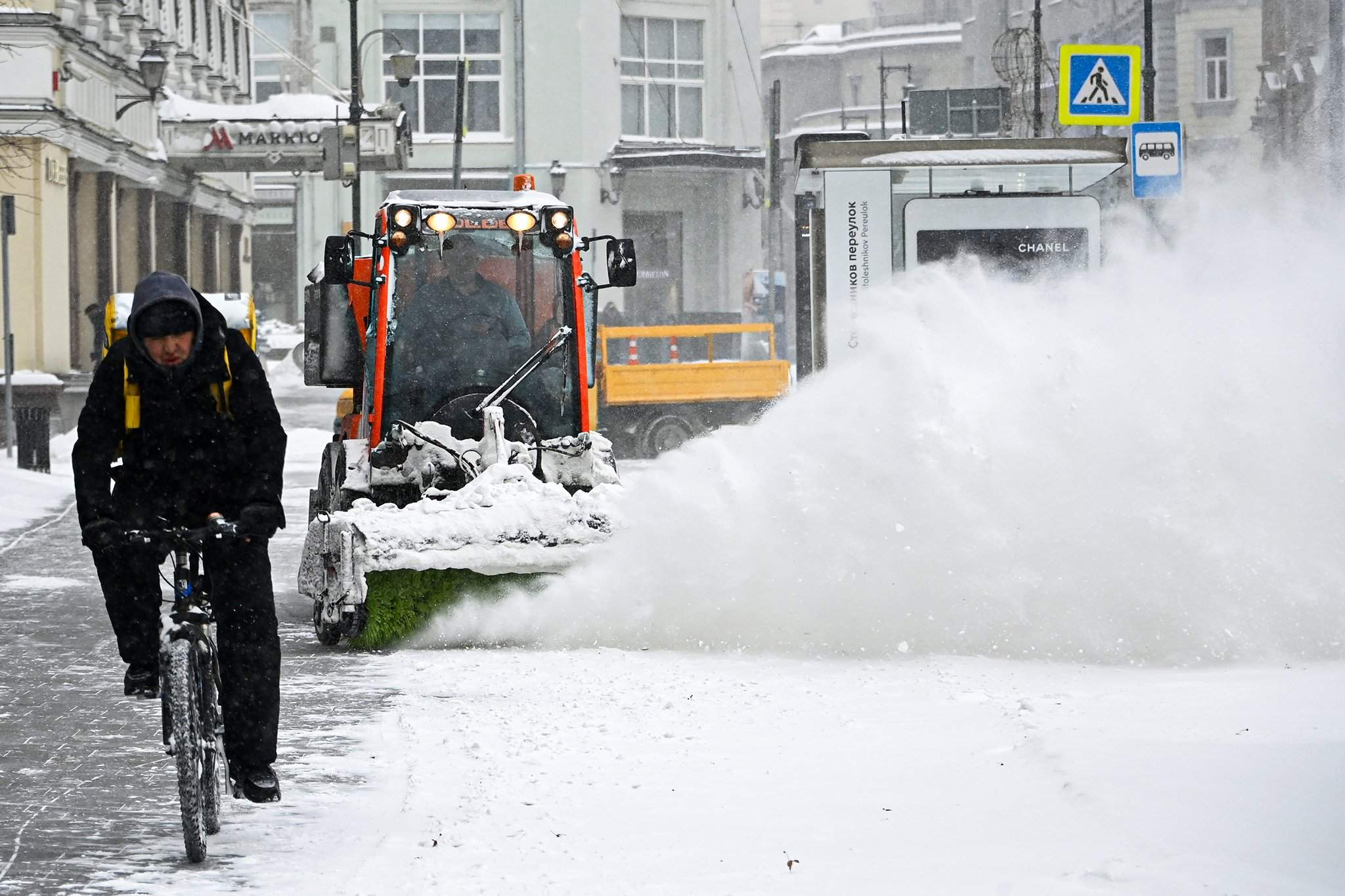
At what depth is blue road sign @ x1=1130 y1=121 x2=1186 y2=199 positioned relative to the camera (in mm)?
18609

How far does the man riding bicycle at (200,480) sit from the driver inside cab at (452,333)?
543cm

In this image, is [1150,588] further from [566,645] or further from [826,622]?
[566,645]

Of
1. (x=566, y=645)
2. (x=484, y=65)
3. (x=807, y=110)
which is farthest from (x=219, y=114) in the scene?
(x=807, y=110)

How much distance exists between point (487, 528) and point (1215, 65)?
55.4 metres

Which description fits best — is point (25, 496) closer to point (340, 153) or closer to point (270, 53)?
point (340, 153)

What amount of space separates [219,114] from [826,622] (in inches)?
1177

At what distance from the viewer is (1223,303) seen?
10.5 metres

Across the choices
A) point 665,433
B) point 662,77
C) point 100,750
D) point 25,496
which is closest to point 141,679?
point 100,750

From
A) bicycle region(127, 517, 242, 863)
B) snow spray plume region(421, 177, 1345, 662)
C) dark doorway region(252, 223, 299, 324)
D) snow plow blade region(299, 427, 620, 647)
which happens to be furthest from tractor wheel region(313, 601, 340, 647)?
dark doorway region(252, 223, 299, 324)

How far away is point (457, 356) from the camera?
11.5 metres

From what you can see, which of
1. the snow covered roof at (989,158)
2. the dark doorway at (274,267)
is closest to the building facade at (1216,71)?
the dark doorway at (274,267)

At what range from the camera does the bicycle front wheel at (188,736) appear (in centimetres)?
556

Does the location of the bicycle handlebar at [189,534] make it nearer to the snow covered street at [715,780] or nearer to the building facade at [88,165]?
the snow covered street at [715,780]

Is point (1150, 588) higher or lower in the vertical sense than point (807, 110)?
lower
